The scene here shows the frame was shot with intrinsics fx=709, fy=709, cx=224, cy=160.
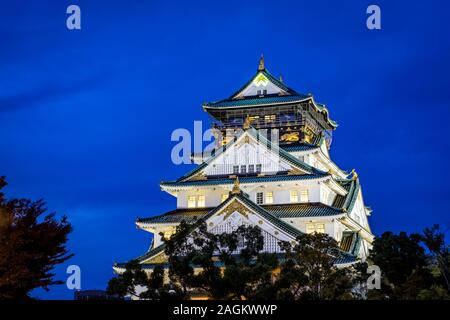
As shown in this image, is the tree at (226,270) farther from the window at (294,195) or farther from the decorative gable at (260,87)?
the decorative gable at (260,87)

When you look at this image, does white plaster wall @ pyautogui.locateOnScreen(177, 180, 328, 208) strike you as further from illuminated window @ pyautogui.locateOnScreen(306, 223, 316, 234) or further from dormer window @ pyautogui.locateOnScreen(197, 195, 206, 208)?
illuminated window @ pyautogui.locateOnScreen(306, 223, 316, 234)

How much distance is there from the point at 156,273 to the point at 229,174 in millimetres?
24987

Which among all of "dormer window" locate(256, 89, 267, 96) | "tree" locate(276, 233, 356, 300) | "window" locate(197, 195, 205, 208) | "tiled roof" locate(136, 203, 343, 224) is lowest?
"tree" locate(276, 233, 356, 300)

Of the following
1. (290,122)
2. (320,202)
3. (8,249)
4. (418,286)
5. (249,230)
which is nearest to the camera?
(8,249)

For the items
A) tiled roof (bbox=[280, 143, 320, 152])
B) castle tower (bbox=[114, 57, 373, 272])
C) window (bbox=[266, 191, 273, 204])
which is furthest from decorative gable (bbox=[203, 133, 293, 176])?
tiled roof (bbox=[280, 143, 320, 152])

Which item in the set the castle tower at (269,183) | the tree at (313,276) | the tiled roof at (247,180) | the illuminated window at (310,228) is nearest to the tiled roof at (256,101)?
the castle tower at (269,183)

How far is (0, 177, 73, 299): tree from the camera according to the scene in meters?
39.3

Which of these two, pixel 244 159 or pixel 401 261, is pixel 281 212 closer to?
pixel 244 159

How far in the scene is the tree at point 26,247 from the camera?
3928 centimetres

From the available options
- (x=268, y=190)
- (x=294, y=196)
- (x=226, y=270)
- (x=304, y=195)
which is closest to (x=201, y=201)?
(x=268, y=190)

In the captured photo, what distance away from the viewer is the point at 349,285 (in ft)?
130
